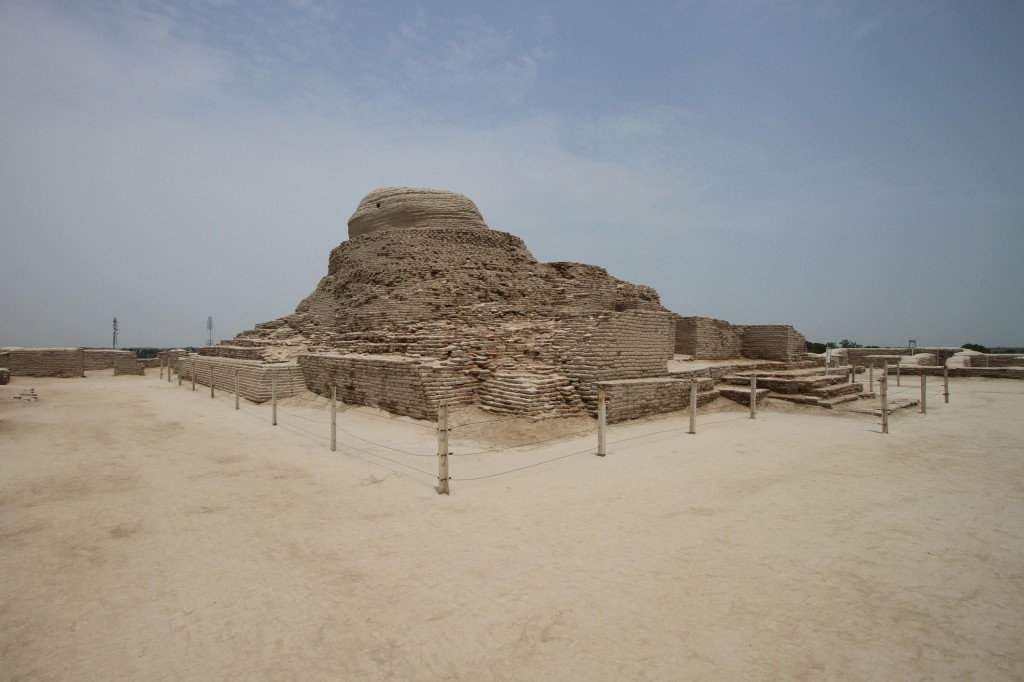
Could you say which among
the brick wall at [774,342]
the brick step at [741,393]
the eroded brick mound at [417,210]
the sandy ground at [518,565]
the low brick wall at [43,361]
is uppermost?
the eroded brick mound at [417,210]

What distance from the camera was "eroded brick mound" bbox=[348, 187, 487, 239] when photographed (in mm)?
17094

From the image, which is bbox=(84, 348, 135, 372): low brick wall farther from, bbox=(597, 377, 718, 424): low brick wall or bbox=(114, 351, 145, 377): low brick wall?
bbox=(597, 377, 718, 424): low brick wall

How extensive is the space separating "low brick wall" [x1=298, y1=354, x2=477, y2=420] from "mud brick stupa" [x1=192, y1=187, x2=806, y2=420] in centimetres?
3

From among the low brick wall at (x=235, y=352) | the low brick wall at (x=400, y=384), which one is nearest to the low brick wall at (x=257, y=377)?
the low brick wall at (x=235, y=352)

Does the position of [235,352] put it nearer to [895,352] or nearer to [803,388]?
[803,388]

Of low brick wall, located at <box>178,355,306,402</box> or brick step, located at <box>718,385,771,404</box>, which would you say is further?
low brick wall, located at <box>178,355,306,402</box>

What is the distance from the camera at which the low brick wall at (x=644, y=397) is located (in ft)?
26.5

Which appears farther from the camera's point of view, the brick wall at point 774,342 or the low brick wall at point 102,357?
the low brick wall at point 102,357

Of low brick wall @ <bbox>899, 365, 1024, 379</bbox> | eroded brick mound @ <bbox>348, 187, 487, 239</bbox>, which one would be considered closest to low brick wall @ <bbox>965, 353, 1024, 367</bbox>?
low brick wall @ <bbox>899, 365, 1024, 379</bbox>

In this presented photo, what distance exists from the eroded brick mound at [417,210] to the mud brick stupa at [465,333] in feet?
0.16

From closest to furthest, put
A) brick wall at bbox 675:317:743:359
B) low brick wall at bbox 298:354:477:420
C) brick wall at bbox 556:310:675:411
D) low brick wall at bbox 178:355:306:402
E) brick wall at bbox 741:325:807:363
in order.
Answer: brick wall at bbox 556:310:675:411
low brick wall at bbox 298:354:477:420
low brick wall at bbox 178:355:306:402
brick wall at bbox 741:325:807:363
brick wall at bbox 675:317:743:359

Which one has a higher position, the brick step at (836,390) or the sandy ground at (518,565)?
the brick step at (836,390)

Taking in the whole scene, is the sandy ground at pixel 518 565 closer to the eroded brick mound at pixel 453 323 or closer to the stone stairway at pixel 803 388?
the eroded brick mound at pixel 453 323

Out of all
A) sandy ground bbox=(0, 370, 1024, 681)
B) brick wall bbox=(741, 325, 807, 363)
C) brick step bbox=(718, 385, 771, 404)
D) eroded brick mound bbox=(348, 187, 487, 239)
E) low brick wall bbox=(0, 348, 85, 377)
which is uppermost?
eroded brick mound bbox=(348, 187, 487, 239)
